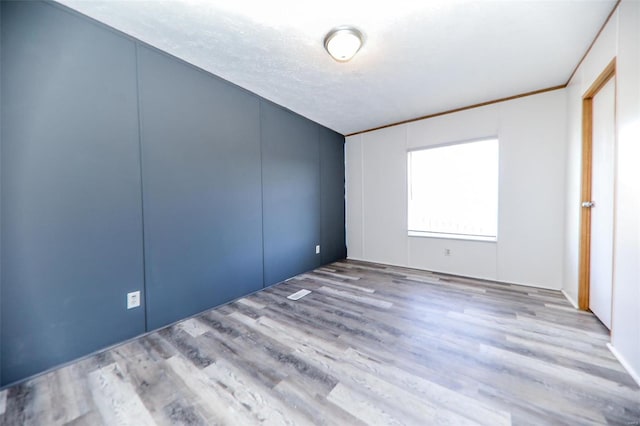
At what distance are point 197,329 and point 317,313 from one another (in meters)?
1.09

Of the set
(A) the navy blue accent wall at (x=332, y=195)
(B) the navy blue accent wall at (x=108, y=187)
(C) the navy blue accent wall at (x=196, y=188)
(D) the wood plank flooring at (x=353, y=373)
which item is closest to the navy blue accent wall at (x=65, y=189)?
(B) the navy blue accent wall at (x=108, y=187)

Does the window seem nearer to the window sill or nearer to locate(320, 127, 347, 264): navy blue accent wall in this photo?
the window sill

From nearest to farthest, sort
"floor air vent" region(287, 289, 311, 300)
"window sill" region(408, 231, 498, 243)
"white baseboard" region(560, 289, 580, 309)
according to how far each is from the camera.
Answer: "white baseboard" region(560, 289, 580, 309) < "floor air vent" region(287, 289, 311, 300) < "window sill" region(408, 231, 498, 243)

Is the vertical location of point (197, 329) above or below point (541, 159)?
below

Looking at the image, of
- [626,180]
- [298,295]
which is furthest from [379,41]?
[298,295]

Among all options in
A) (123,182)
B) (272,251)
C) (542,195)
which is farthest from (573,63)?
(123,182)

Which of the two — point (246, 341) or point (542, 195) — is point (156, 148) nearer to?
point (246, 341)

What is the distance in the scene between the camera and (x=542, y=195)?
2.76m

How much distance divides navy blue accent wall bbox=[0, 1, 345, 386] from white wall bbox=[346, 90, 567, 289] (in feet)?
7.44

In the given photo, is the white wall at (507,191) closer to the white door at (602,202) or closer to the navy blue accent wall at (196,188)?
the white door at (602,202)

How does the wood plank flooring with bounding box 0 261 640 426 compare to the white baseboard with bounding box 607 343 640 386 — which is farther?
the white baseboard with bounding box 607 343 640 386

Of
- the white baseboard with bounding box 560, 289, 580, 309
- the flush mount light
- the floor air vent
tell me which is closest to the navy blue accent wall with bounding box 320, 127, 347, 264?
the floor air vent

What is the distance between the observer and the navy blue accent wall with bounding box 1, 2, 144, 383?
4.48 feet

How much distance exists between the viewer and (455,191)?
11.3ft
